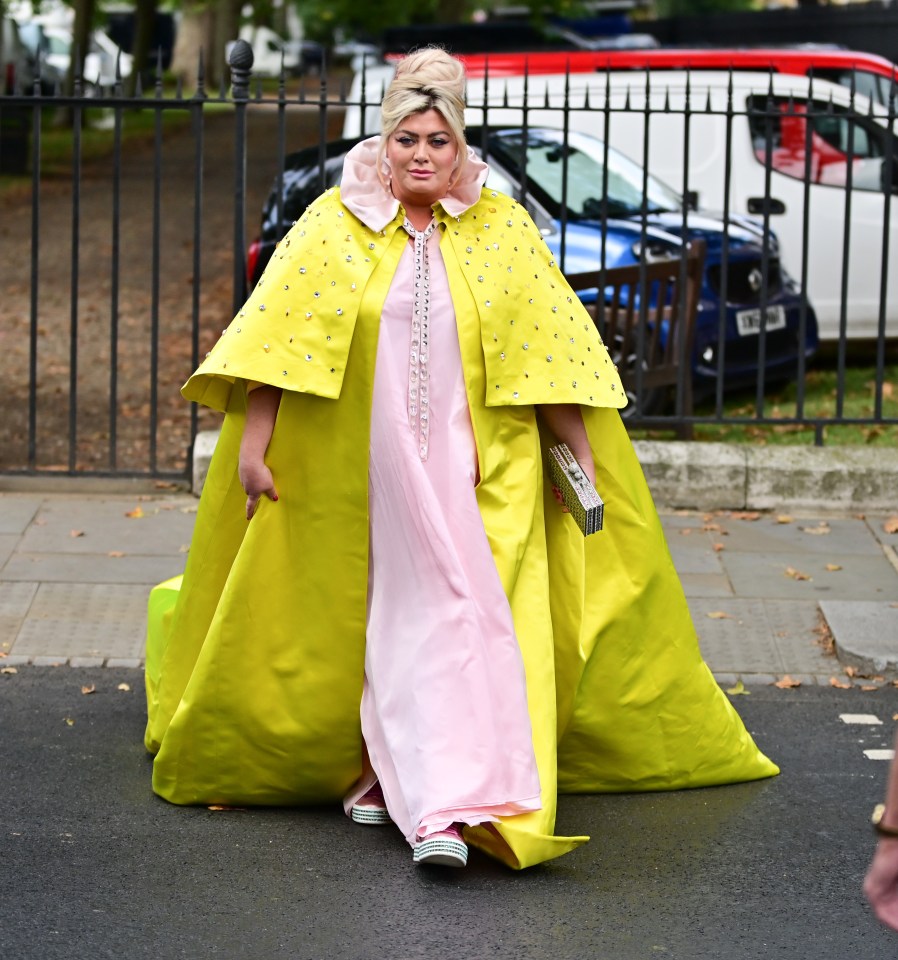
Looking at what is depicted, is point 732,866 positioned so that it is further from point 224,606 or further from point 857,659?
point 857,659

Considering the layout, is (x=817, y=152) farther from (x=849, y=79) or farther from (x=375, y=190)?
(x=375, y=190)

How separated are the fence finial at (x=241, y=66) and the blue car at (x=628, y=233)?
1128 millimetres

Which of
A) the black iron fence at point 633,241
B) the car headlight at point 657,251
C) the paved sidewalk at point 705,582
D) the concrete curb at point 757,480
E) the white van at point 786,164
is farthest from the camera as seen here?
the white van at point 786,164

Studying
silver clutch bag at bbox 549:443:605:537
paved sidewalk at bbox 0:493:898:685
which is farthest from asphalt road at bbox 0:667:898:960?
paved sidewalk at bbox 0:493:898:685

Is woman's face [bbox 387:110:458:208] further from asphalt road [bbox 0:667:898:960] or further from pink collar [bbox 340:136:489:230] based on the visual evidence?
asphalt road [bbox 0:667:898:960]

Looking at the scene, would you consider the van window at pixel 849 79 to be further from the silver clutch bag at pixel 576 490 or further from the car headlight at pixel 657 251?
the silver clutch bag at pixel 576 490

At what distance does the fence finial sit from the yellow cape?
Answer: 3.36 m

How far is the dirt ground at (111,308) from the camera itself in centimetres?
916

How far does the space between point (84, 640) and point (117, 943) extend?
8.16ft

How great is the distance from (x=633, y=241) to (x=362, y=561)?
4843mm

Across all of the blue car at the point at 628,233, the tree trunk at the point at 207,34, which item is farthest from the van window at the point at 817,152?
the tree trunk at the point at 207,34

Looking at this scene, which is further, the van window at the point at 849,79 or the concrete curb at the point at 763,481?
the van window at the point at 849,79

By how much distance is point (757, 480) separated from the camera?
805 centimetres

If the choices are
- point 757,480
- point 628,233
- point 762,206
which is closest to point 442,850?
point 757,480
